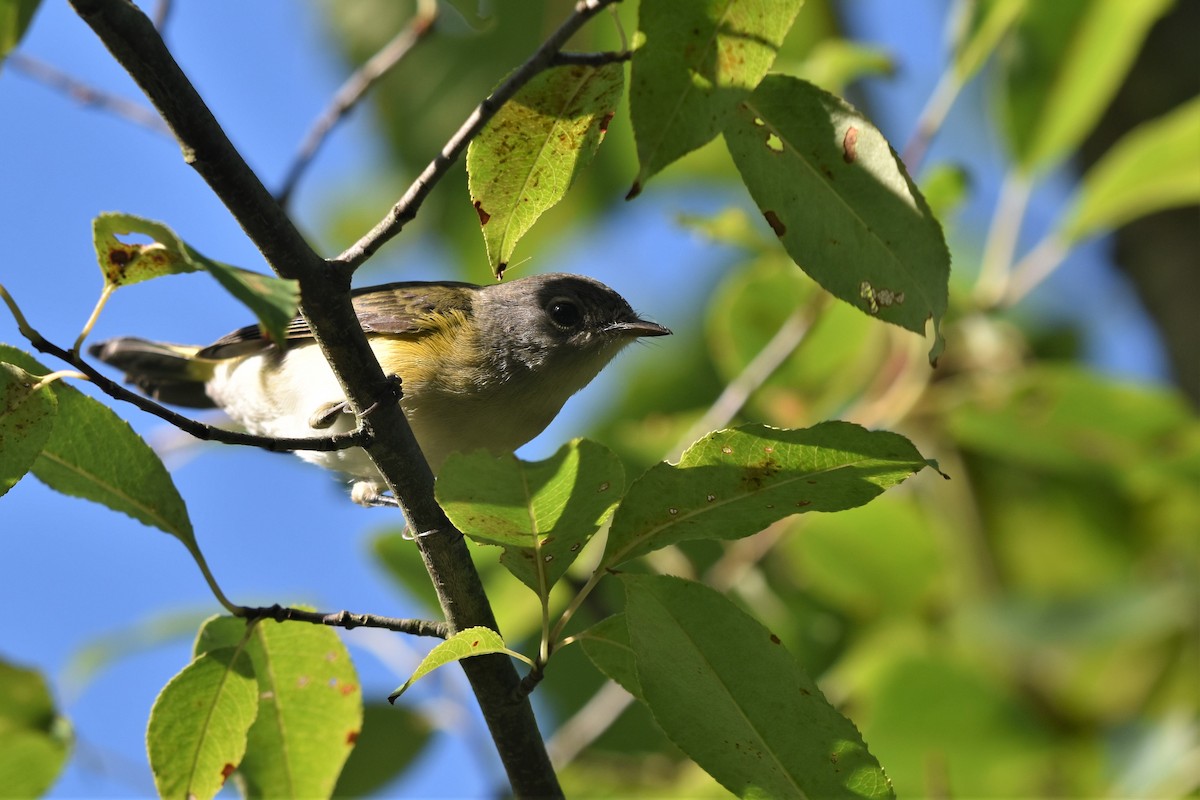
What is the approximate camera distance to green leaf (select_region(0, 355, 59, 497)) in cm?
167

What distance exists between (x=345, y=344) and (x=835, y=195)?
0.77 metres

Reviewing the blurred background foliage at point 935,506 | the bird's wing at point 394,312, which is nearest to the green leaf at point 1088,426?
the blurred background foliage at point 935,506

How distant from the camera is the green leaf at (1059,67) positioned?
329cm

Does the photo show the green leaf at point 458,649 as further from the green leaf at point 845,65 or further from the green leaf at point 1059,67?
the green leaf at point 1059,67

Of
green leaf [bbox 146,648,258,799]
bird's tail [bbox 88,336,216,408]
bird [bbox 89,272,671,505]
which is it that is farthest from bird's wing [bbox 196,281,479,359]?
green leaf [bbox 146,648,258,799]

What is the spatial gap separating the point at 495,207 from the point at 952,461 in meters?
3.00

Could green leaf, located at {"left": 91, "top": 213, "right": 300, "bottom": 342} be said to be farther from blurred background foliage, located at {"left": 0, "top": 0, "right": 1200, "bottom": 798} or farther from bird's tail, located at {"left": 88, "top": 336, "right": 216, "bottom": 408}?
bird's tail, located at {"left": 88, "top": 336, "right": 216, "bottom": 408}

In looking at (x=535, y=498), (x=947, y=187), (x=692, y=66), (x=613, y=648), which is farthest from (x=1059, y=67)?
(x=535, y=498)

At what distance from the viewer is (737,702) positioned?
1725 mm

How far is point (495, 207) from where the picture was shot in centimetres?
179

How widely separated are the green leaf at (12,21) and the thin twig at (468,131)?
68 centimetres

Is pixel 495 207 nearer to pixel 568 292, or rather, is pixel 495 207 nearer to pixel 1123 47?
pixel 568 292

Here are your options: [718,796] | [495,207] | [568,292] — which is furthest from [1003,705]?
[495,207]

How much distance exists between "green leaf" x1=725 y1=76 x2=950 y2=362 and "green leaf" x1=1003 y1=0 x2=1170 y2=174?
1.95 metres
